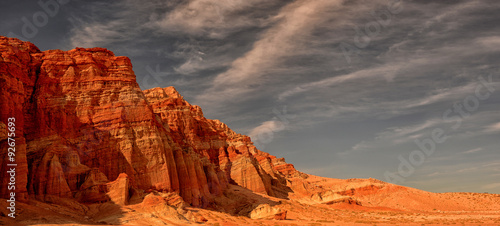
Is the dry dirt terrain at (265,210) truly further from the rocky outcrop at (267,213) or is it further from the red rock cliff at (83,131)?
the red rock cliff at (83,131)

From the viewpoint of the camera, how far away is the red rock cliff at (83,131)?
45.5 m

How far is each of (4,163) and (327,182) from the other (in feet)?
399

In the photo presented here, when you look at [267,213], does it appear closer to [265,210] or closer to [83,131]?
[265,210]

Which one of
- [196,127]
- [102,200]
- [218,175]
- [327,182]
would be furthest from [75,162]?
[327,182]

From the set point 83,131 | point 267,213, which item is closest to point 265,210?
point 267,213

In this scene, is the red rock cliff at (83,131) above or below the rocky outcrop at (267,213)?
above

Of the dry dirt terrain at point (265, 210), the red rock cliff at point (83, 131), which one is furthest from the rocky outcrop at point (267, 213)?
the red rock cliff at point (83, 131)

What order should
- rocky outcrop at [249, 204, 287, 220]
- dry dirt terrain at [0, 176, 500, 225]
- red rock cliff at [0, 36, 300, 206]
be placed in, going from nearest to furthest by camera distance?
dry dirt terrain at [0, 176, 500, 225] < red rock cliff at [0, 36, 300, 206] < rocky outcrop at [249, 204, 287, 220]

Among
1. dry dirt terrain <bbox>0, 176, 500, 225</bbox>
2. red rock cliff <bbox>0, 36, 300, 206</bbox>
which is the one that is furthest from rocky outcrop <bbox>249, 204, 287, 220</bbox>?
red rock cliff <bbox>0, 36, 300, 206</bbox>

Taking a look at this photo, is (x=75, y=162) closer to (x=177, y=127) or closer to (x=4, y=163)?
(x=4, y=163)

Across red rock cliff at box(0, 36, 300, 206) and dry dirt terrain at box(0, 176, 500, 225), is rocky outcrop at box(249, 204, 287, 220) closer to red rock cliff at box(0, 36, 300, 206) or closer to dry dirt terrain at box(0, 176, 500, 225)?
dry dirt terrain at box(0, 176, 500, 225)

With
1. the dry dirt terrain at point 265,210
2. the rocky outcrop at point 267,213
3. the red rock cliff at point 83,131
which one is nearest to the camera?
the dry dirt terrain at point 265,210

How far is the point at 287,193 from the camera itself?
103m

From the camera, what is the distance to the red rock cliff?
4550cm
